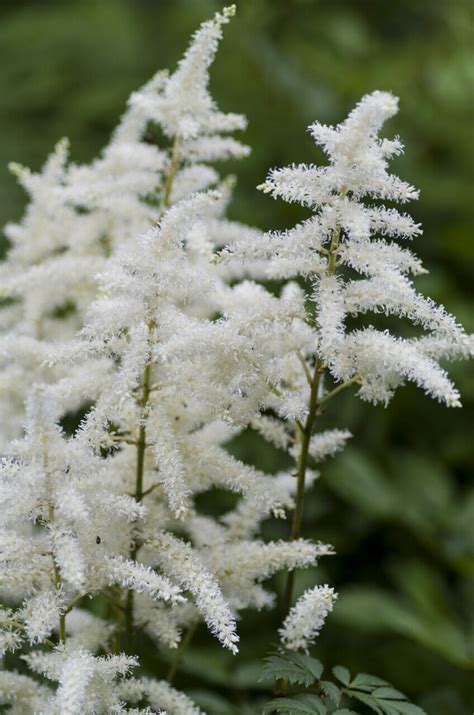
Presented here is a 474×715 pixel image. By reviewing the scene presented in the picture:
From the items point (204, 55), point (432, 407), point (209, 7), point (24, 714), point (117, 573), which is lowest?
point (24, 714)

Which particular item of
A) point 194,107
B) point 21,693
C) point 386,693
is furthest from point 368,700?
point 194,107

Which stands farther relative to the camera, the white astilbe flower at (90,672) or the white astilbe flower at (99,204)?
the white astilbe flower at (99,204)

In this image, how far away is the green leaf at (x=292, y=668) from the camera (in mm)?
1979

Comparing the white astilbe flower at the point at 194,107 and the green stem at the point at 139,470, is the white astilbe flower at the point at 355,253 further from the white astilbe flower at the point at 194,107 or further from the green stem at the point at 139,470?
the white astilbe flower at the point at 194,107

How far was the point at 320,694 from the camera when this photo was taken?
7.31ft

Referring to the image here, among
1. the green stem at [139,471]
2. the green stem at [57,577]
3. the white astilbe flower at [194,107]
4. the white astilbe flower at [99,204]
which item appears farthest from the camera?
the white astilbe flower at [99,204]

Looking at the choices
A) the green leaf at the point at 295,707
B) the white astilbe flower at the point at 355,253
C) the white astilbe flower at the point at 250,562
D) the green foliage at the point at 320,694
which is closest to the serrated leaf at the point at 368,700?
the green foliage at the point at 320,694

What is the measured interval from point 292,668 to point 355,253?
3.15ft

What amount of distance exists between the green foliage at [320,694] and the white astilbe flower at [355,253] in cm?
58

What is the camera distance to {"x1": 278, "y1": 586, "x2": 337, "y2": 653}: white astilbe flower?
2.03 m

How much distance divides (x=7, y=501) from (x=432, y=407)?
3566 mm

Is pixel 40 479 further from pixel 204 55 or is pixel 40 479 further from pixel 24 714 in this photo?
pixel 204 55

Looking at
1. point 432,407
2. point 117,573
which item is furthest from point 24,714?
point 432,407

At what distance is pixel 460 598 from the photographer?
3941mm
